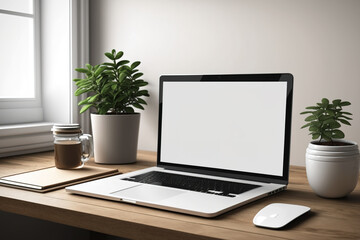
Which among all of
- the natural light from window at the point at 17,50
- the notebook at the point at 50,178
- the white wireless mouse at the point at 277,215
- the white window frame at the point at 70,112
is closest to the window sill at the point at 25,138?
the white window frame at the point at 70,112

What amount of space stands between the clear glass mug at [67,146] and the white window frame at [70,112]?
0.34m

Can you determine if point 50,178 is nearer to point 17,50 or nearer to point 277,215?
point 277,215

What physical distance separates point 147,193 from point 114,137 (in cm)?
47

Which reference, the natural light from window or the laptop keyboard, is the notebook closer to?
the laptop keyboard

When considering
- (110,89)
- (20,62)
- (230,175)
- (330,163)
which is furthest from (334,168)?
(20,62)

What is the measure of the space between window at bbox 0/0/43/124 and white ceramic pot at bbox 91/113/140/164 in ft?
1.41

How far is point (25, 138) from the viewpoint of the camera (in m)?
1.64

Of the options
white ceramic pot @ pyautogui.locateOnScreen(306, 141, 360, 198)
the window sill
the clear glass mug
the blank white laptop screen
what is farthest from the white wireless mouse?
the window sill

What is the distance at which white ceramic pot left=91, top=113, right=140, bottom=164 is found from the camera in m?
1.48

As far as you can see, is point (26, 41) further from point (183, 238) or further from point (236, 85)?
point (183, 238)

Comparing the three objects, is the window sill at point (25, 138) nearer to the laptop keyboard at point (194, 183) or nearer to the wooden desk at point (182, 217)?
the wooden desk at point (182, 217)

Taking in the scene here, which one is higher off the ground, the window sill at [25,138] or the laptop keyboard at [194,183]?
the window sill at [25,138]

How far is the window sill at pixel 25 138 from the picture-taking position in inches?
62.0

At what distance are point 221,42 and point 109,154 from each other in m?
0.54
